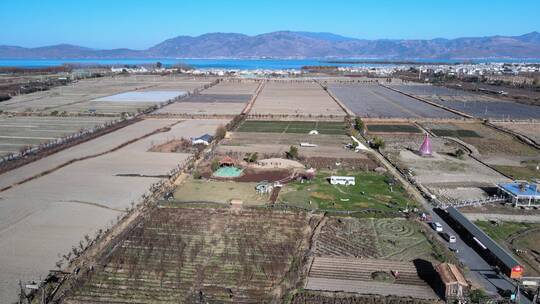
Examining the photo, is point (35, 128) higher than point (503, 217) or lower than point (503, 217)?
higher

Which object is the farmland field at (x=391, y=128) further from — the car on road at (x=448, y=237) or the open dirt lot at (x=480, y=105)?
the car on road at (x=448, y=237)

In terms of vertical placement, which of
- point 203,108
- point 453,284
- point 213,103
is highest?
point 213,103

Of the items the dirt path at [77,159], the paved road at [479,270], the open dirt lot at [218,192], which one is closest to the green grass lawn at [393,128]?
the dirt path at [77,159]

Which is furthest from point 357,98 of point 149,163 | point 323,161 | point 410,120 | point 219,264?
point 219,264

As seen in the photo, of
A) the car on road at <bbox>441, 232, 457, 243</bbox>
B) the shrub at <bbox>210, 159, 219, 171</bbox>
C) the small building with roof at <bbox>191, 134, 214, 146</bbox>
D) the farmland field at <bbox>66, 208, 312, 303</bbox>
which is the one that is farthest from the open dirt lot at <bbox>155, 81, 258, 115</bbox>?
the car on road at <bbox>441, 232, 457, 243</bbox>

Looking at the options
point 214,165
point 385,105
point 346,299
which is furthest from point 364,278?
point 385,105

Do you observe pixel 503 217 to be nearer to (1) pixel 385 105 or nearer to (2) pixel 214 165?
(2) pixel 214 165
